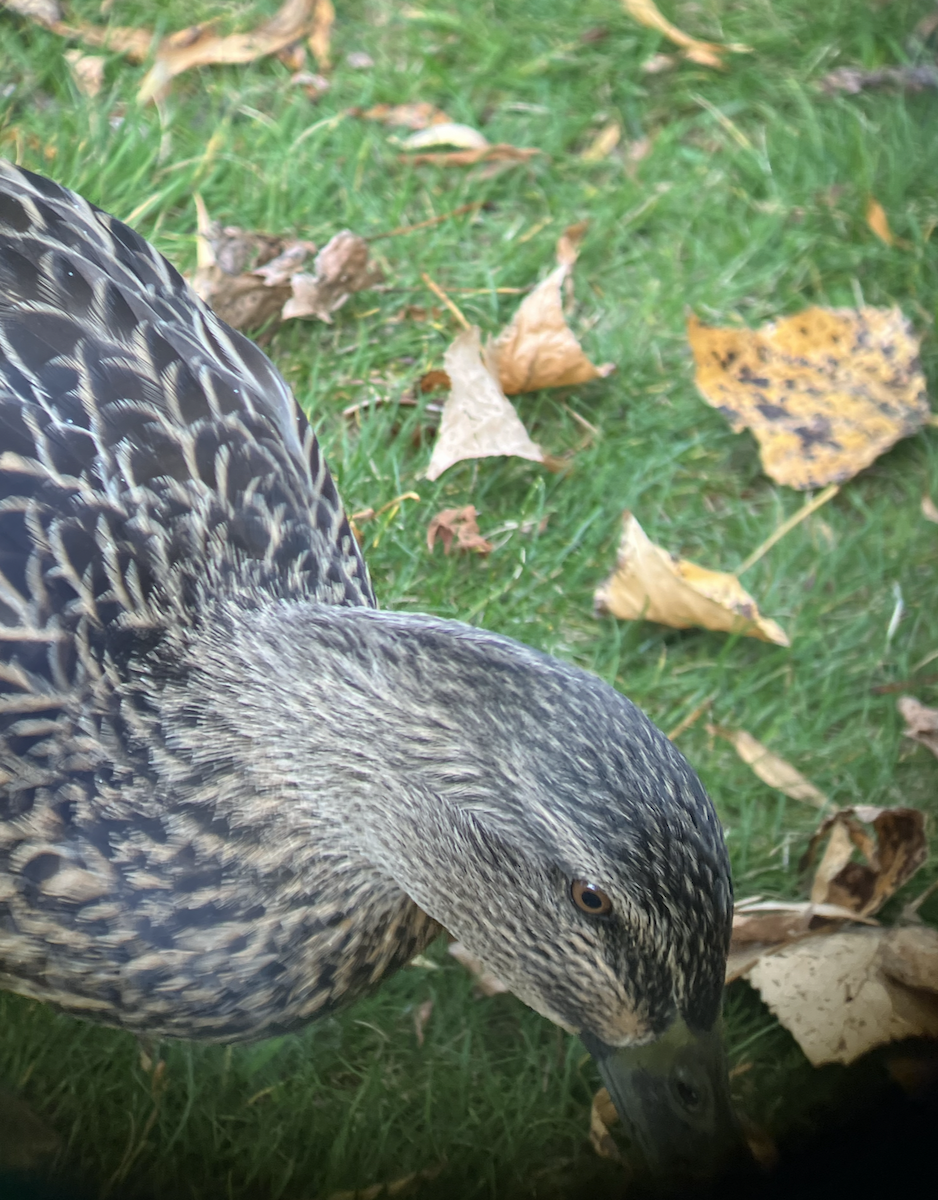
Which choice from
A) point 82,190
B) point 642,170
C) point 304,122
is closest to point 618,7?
point 642,170

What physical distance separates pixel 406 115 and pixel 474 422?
1125 millimetres

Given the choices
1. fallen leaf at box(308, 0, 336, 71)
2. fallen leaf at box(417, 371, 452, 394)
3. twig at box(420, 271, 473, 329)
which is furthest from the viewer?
fallen leaf at box(308, 0, 336, 71)

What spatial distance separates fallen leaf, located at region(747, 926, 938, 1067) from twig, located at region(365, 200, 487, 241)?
1966 mm

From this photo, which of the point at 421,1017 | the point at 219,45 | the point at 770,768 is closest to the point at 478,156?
the point at 219,45

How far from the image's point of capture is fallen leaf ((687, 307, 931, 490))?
281cm

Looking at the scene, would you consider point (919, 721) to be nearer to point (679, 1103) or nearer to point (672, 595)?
point (672, 595)

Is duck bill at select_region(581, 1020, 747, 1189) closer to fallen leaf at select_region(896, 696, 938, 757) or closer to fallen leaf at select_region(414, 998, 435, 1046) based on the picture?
fallen leaf at select_region(414, 998, 435, 1046)

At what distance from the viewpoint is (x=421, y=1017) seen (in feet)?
7.03

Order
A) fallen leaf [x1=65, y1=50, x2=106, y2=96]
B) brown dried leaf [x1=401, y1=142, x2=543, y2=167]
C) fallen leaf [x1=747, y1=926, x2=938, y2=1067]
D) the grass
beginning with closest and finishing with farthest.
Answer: fallen leaf [x1=747, y1=926, x2=938, y2=1067] → the grass → fallen leaf [x1=65, y1=50, x2=106, y2=96] → brown dried leaf [x1=401, y1=142, x2=543, y2=167]

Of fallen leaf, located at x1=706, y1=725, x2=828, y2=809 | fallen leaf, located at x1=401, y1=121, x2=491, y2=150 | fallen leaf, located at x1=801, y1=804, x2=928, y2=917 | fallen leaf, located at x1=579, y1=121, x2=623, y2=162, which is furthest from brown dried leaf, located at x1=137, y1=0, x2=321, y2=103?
fallen leaf, located at x1=801, y1=804, x2=928, y2=917

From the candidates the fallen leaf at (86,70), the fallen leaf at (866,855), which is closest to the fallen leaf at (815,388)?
the fallen leaf at (866,855)

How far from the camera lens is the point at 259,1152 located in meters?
1.92

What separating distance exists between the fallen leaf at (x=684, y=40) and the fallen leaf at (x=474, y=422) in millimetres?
1391

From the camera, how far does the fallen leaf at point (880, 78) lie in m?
3.51
